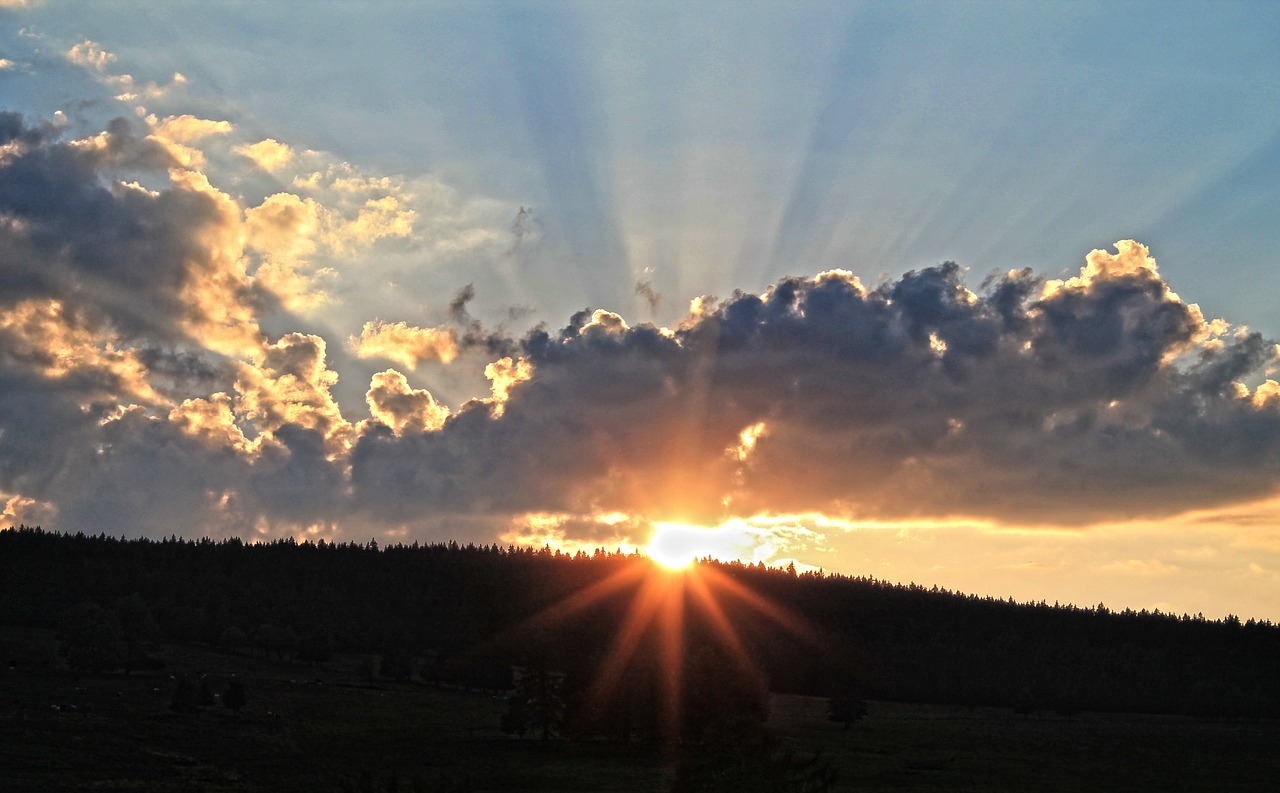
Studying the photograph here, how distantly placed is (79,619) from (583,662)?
217ft

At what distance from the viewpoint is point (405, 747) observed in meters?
120

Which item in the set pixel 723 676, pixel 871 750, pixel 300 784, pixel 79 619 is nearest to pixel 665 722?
pixel 723 676

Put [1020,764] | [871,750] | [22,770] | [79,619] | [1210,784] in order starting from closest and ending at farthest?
[22,770], [1210,784], [1020,764], [871,750], [79,619]

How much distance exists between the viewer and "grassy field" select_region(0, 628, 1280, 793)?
310ft

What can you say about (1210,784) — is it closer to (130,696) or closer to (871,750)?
(871,750)

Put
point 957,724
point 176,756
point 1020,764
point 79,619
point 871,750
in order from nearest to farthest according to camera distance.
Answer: point 176,756 < point 1020,764 < point 871,750 < point 79,619 < point 957,724

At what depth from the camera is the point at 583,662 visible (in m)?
145

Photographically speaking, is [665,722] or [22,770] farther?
[665,722]

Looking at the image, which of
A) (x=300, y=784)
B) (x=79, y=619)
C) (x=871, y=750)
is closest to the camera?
(x=300, y=784)

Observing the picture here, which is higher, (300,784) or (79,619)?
(79,619)

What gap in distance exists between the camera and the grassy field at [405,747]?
3716 inches

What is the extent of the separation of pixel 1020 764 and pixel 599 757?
142 ft

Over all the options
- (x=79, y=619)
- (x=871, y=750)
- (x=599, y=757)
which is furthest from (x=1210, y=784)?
(x=79, y=619)

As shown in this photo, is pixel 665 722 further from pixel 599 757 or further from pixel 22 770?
pixel 22 770
